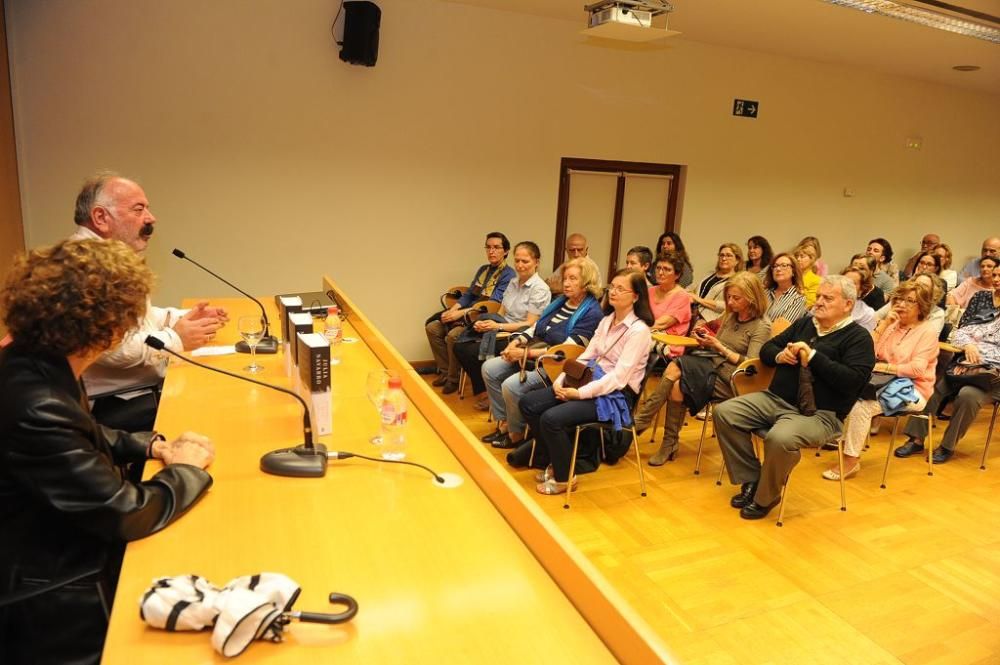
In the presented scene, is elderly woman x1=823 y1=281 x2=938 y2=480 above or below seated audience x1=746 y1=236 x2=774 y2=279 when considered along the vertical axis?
below

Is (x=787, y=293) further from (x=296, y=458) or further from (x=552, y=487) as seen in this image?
(x=296, y=458)

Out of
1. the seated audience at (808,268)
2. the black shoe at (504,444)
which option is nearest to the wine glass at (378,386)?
the black shoe at (504,444)

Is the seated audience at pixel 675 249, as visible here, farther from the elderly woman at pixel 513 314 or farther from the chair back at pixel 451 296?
the chair back at pixel 451 296

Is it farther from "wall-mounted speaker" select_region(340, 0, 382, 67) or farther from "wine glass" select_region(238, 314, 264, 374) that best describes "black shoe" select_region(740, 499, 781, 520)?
"wall-mounted speaker" select_region(340, 0, 382, 67)

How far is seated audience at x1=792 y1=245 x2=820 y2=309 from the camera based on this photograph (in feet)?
18.5

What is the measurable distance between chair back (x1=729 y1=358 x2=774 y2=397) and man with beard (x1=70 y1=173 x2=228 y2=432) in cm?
271

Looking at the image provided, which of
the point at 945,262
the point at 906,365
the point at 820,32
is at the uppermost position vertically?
the point at 820,32

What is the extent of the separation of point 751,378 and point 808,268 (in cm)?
304

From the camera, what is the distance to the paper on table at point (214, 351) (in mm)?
2854

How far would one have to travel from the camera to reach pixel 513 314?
191 inches

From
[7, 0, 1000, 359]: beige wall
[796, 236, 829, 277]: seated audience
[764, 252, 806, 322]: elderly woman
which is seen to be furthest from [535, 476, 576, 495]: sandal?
[796, 236, 829, 277]: seated audience

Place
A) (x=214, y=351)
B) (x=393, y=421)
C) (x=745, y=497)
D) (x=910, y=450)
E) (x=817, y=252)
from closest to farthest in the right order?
(x=393, y=421) < (x=214, y=351) < (x=745, y=497) < (x=910, y=450) < (x=817, y=252)

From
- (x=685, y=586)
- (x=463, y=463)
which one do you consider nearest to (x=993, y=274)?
(x=685, y=586)

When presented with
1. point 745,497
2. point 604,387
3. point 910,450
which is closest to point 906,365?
point 910,450
